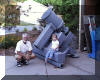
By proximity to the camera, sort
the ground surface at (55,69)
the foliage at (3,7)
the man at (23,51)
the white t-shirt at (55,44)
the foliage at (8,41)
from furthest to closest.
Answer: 1. the foliage at (3,7)
2. the foliage at (8,41)
3. the white t-shirt at (55,44)
4. the man at (23,51)
5. the ground surface at (55,69)

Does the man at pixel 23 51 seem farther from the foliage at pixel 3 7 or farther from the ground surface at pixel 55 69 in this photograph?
the foliage at pixel 3 7

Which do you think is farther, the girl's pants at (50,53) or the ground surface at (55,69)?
the girl's pants at (50,53)

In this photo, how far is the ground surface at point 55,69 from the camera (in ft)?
18.0

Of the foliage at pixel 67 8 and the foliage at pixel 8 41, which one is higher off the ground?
the foliage at pixel 67 8

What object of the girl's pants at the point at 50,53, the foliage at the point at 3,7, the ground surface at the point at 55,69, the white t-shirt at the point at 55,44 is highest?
the foliage at the point at 3,7

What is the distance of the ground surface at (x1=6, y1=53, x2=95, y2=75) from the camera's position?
5.49 metres

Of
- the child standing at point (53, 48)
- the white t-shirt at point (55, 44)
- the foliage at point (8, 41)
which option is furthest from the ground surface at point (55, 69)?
the foliage at point (8, 41)

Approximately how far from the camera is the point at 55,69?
5770 millimetres

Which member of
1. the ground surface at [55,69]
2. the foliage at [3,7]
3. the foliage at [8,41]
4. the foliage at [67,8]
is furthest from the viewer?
the foliage at [67,8]

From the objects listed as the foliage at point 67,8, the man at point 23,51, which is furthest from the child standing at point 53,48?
the foliage at point 67,8

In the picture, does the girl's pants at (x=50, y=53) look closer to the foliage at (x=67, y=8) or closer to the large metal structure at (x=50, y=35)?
the large metal structure at (x=50, y=35)

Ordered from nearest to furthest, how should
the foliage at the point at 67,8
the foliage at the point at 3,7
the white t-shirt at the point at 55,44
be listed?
1. the white t-shirt at the point at 55,44
2. the foliage at the point at 3,7
3. the foliage at the point at 67,8

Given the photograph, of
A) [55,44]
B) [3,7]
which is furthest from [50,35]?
[3,7]

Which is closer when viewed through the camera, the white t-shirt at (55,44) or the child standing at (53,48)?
the child standing at (53,48)
